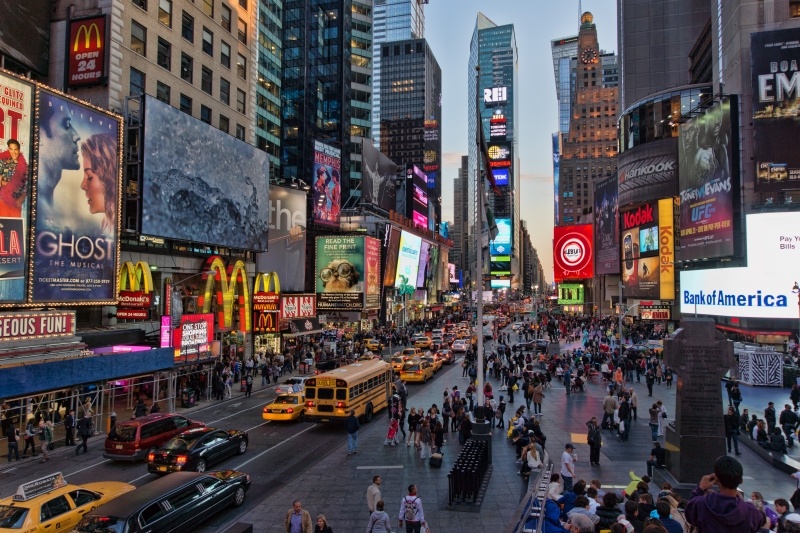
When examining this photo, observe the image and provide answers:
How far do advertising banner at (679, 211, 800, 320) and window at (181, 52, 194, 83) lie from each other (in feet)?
148

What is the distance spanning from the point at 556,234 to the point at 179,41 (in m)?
87.8

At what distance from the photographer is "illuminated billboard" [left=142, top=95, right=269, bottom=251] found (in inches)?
1278

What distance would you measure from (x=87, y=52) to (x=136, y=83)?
2.91 metres

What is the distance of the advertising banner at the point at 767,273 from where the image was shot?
47875 mm

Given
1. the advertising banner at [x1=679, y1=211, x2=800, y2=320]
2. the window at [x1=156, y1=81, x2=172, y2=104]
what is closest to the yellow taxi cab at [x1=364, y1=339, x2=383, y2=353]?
the window at [x1=156, y1=81, x2=172, y2=104]

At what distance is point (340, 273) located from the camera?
59.5m

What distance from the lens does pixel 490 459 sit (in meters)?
18.4

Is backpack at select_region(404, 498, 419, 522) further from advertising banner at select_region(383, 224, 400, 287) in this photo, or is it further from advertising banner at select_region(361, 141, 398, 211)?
advertising banner at select_region(361, 141, 398, 211)

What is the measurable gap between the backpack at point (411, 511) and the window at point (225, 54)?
3925cm

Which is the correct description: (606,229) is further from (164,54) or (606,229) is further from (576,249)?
(164,54)

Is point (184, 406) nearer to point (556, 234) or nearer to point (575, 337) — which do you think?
point (575, 337)

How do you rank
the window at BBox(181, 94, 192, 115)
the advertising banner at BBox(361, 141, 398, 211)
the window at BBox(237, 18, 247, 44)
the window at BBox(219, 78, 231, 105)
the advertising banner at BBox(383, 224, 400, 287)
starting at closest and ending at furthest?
the window at BBox(181, 94, 192, 115)
the window at BBox(219, 78, 231, 105)
the window at BBox(237, 18, 247, 44)
the advertising banner at BBox(383, 224, 400, 287)
the advertising banner at BBox(361, 141, 398, 211)

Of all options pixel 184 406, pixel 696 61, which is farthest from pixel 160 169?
pixel 696 61

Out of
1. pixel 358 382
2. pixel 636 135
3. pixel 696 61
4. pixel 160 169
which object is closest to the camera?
pixel 358 382
